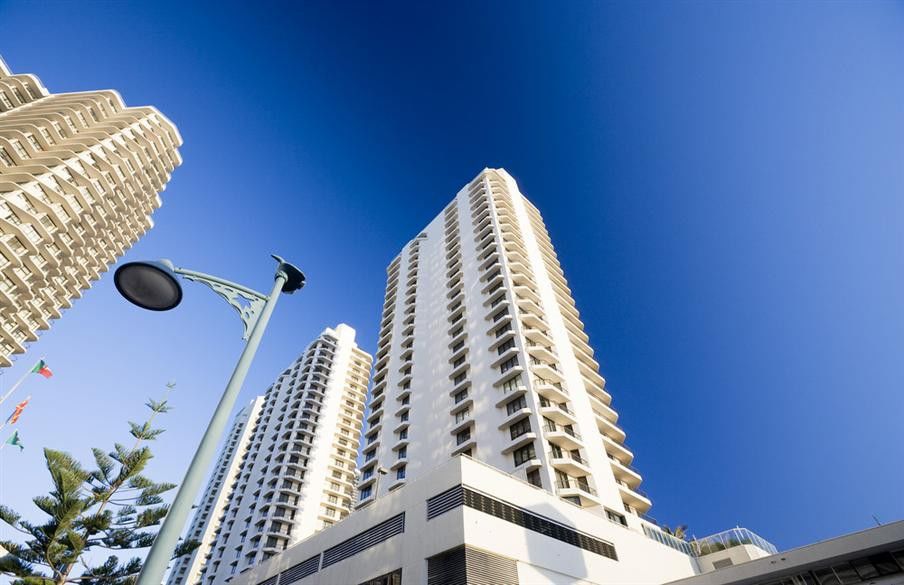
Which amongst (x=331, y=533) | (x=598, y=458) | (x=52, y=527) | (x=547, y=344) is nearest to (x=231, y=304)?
(x=52, y=527)

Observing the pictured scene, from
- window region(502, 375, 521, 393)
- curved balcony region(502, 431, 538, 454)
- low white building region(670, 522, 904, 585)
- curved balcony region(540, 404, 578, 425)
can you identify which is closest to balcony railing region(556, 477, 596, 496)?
curved balcony region(502, 431, 538, 454)

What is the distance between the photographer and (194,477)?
461 cm

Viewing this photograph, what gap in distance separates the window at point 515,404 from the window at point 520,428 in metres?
1.04

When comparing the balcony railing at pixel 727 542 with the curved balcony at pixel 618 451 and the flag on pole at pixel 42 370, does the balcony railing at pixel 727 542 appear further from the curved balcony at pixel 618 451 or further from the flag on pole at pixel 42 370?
the flag on pole at pixel 42 370

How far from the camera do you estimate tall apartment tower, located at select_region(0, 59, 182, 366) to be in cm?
3934

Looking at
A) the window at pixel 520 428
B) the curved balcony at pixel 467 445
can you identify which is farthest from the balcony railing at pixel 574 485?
the curved balcony at pixel 467 445

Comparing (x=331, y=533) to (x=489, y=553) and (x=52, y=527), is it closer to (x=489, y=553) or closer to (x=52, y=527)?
(x=489, y=553)

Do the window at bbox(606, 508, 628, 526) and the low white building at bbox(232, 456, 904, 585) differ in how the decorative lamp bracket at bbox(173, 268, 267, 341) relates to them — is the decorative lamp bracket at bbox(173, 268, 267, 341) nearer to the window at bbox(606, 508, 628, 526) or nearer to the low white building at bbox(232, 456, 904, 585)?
the low white building at bbox(232, 456, 904, 585)

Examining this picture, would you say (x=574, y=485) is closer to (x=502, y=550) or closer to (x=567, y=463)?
(x=567, y=463)

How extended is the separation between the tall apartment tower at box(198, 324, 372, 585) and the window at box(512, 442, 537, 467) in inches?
1320

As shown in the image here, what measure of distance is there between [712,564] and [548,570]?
17.8 meters

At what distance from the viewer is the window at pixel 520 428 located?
29.5 metres

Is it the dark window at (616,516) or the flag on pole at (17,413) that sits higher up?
the flag on pole at (17,413)

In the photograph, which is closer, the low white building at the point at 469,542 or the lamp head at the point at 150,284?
the lamp head at the point at 150,284
